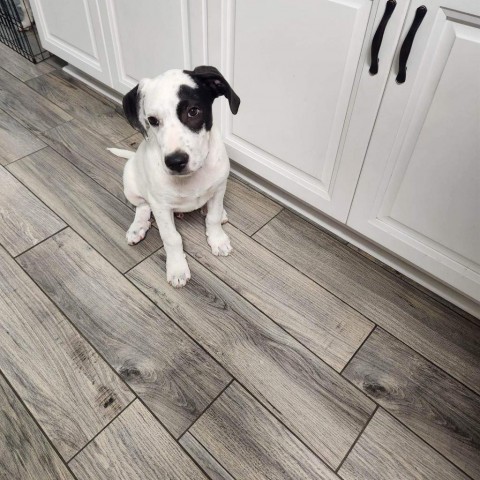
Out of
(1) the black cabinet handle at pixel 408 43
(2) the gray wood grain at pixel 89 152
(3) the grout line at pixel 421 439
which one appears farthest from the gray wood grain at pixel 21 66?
(3) the grout line at pixel 421 439

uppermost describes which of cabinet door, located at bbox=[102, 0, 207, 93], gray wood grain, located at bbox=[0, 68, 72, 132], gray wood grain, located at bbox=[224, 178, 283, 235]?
cabinet door, located at bbox=[102, 0, 207, 93]

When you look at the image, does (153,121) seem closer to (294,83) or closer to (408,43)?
(294,83)

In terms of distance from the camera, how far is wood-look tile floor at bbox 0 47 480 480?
1.05m

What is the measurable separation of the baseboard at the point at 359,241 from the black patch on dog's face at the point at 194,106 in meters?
0.63

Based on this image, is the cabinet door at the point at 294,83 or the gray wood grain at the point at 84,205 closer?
the cabinet door at the point at 294,83

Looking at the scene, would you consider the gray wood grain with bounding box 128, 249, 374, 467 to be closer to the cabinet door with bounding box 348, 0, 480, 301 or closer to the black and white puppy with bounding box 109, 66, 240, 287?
the black and white puppy with bounding box 109, 66, 240, 287

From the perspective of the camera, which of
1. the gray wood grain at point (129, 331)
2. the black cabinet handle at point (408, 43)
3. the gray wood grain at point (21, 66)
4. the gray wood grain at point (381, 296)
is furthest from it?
the gray wood grain at point (21, 66)

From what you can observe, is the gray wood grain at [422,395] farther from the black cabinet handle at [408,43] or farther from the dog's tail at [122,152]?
the dog's tail at [122,152]

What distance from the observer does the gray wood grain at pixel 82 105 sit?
198cm

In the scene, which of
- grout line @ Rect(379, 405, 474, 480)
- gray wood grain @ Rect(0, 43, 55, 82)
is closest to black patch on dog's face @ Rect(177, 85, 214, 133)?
grout line @ Rect(379, 405, 474, 480)

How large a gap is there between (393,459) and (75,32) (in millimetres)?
2134

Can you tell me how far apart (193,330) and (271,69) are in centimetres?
84

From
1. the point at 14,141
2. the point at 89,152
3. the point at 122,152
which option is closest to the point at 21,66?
the point at 14,141

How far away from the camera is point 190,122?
1.06 m
